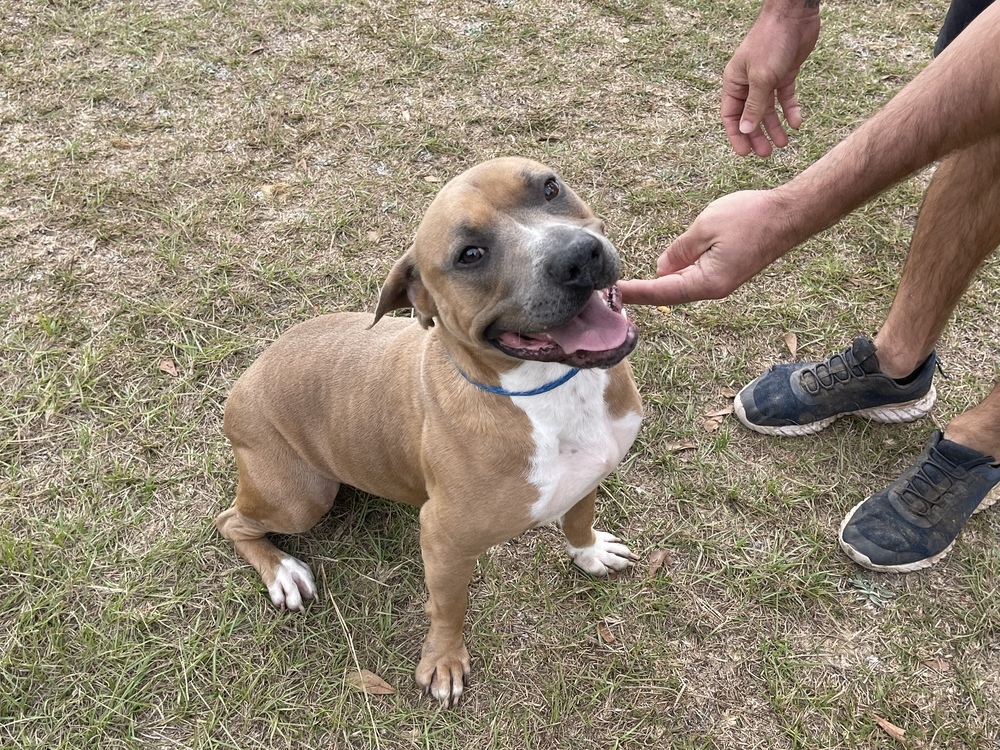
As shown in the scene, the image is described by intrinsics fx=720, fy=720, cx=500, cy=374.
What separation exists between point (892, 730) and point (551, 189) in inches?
117

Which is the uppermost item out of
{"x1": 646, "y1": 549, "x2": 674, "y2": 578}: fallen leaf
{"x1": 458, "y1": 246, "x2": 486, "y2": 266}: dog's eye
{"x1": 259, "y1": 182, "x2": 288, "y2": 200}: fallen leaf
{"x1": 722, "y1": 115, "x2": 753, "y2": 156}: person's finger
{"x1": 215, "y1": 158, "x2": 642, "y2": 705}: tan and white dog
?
{"x1": 722, "y1": 115, "x2": 753, "y2": 156}: person's finger

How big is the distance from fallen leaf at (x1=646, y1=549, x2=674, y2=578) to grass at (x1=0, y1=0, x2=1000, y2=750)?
17 millimetres

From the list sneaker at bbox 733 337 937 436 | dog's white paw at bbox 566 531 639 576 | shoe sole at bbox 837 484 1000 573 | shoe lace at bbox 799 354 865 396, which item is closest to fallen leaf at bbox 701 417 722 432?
sneaker at bbox 733 337 937 436

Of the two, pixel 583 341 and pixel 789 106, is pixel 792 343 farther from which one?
pixel 583 341

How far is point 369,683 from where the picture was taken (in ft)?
11.9

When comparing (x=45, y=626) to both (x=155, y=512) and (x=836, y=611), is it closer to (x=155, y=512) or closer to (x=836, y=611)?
(x=155, y=512)

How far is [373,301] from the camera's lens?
16.7ft

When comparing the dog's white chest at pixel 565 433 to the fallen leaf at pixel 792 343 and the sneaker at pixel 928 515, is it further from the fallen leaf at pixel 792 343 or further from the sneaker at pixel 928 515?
the fallen leaf at pixel 792 343

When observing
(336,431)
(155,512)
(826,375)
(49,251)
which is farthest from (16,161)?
(826,375)

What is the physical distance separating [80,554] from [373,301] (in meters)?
2.36

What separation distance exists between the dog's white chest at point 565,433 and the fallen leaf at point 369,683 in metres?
1.33

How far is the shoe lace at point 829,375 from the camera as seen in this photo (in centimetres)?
428

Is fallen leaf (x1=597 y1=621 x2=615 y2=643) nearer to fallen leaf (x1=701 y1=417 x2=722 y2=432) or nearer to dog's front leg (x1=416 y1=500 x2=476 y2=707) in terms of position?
dog's front leg (x1=416 y1=500 x2=476 y2=707)

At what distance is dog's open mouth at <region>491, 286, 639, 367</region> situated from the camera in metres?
2.58
